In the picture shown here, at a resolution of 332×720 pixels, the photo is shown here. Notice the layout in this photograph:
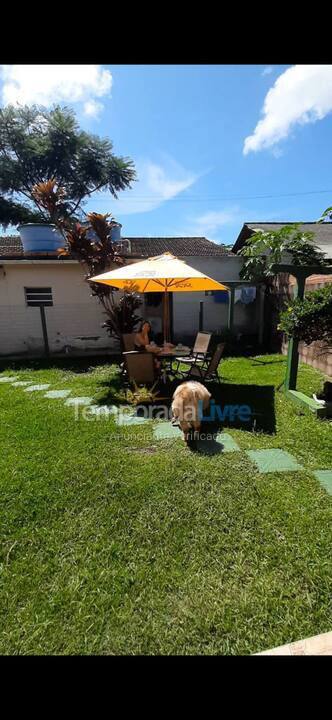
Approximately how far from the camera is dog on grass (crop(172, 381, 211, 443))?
372cm

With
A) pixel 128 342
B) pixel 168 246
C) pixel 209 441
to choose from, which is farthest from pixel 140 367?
pixel 168 246

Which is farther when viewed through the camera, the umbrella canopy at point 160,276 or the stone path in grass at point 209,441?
the umbrella canopy at point 160,276

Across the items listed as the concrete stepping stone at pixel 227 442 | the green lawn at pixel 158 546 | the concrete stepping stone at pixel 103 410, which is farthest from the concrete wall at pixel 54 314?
the concrete stepping stone at pixel 227 442

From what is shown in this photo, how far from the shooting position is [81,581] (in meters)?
1.89

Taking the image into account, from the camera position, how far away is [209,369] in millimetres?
5547

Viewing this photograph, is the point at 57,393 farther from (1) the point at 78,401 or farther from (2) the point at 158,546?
(2) the point at 158,546

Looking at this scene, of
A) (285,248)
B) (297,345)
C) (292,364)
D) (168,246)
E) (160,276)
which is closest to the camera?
(160,276)

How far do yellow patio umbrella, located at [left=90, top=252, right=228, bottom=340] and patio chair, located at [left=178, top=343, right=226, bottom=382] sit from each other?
3.78 ft

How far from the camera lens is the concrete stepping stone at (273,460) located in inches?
122

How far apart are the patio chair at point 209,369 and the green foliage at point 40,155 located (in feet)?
64.3

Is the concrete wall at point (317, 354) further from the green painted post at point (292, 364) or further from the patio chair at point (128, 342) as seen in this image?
the patio chair at point (128, 342)

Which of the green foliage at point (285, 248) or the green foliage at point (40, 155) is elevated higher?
the green foliage at point (40, 155)
